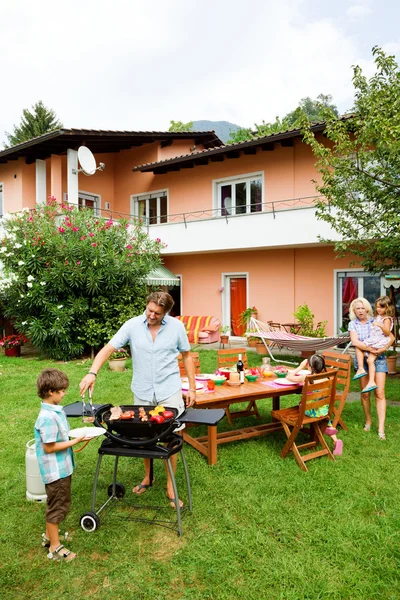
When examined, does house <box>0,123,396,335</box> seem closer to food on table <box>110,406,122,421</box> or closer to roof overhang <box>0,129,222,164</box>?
roof overhang <box>0,129,222,164</box>

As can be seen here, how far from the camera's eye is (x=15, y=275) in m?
11.4

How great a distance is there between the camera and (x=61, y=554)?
10.4 ft

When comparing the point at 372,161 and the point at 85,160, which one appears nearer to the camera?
the point at 372,161

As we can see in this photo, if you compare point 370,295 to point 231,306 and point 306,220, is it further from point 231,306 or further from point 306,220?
point 231,306

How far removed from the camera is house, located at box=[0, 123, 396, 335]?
13.8 m

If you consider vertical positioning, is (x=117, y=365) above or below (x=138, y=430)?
below

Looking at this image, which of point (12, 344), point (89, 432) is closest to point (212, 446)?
point (89, 432)

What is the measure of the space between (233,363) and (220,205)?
10.8 m

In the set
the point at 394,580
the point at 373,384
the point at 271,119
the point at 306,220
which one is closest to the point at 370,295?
the point at 306,220

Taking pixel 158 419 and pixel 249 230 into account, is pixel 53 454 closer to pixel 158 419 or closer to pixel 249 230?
pixel 158 419

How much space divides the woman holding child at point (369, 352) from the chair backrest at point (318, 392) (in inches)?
35.9

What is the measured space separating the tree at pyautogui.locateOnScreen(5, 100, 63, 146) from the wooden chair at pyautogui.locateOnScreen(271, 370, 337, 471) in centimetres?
3180

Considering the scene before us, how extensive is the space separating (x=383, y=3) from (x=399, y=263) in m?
8.51

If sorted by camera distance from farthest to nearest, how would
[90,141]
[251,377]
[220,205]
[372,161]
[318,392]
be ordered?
[220,205] → [90,141] → [372,161] → [251,377] → [318,392]
